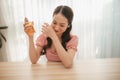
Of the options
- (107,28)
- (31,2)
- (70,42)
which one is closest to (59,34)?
(70,42)

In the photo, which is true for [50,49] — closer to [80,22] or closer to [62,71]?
[62,71]

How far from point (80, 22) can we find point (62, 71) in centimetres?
155

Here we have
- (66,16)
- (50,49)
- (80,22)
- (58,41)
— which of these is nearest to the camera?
(58,41)

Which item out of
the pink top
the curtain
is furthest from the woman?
the curtain

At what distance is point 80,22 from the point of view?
2.65m

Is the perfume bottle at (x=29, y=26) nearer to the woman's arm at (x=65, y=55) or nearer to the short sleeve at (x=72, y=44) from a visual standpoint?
the woman's arm at (x=65, y=55)

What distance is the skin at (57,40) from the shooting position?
1337 millimetres

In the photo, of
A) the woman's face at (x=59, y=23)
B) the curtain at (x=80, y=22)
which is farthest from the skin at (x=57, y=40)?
the curtain at (x=80, y=22)

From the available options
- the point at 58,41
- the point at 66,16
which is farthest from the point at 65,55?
the point at 66,16

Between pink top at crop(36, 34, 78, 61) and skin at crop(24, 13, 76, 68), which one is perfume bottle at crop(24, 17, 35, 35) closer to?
skin at crop(24, 13, 76, 68)

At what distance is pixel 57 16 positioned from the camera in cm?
147

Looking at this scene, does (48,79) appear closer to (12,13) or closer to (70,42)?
(70,42)

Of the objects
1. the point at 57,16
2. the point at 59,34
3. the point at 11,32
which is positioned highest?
the point at 57,16

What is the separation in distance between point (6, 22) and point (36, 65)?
4.80 ft
